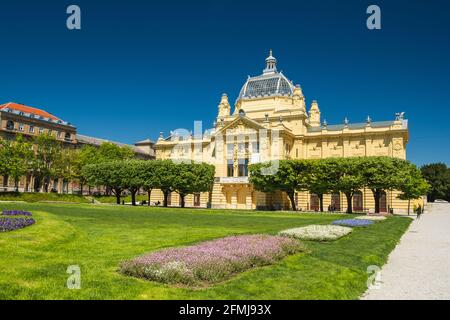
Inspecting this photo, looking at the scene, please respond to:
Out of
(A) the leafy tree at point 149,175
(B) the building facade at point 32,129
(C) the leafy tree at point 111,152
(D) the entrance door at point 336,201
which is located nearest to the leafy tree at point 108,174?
(A) the leafy tree at point 149,175

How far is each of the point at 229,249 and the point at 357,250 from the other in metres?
7.60

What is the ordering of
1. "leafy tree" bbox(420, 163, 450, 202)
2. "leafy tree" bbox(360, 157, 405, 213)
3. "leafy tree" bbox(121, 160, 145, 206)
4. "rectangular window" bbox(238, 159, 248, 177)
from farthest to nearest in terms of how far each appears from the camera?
"leafy tree" bbox(420, 163, 450, 202) → "rectangular window" bbox(238, 159, 248, 177) → "leafy tree" bbox(121, 160, 145, 206) → "leafy tree" bbox(360, 157, 405, 213)

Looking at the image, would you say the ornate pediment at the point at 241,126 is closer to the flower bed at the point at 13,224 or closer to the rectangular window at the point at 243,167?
the rectangular window at the point at 243,167

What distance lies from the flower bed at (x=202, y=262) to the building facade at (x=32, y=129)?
84705mm

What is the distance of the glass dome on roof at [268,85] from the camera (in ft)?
278

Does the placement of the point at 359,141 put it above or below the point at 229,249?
above

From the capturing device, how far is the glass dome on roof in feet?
278

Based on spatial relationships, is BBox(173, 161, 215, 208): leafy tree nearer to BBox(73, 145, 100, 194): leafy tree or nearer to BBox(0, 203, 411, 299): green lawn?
BBox(73, 145, 100, 194): leafy tree

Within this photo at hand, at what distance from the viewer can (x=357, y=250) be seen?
736 inches

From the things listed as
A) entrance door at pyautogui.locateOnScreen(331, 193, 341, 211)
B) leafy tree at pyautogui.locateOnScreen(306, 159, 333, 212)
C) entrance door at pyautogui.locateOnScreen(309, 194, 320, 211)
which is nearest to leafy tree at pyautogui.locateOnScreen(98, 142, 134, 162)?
entrance door at pyautogui.locateOnScreen(309, 194, 320, 211)

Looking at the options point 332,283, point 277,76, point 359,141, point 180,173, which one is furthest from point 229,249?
point 277,76

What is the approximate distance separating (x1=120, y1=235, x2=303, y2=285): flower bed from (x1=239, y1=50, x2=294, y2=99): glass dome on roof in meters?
71.5

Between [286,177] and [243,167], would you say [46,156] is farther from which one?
[286,177]
